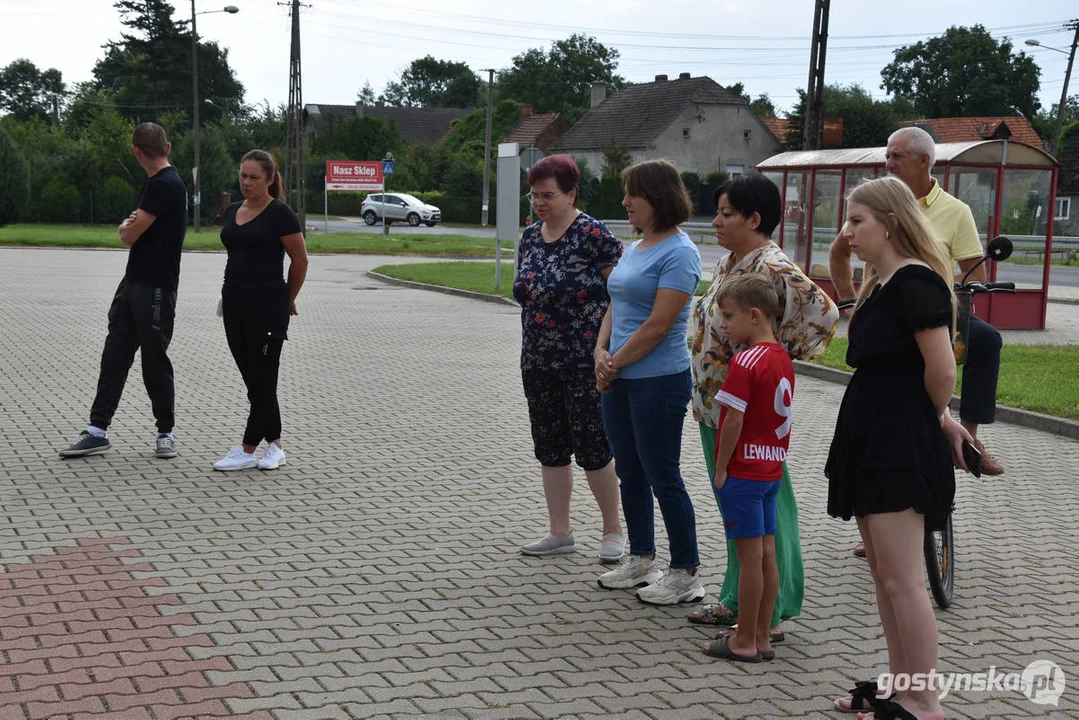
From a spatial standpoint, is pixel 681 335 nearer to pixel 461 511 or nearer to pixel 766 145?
pixel 461 511

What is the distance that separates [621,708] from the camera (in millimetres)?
4035

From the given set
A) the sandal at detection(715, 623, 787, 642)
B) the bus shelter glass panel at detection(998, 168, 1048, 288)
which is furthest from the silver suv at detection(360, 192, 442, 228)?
the sandal at detection(715, 623, 787, 642)

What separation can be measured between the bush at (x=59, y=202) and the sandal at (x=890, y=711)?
51.5 m

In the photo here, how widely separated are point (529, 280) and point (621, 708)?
6.96 feet

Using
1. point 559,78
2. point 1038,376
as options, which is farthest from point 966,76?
point 1038,376

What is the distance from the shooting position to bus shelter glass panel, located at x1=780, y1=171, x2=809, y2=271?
20281 millimetres

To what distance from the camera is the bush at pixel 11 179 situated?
1815 inches

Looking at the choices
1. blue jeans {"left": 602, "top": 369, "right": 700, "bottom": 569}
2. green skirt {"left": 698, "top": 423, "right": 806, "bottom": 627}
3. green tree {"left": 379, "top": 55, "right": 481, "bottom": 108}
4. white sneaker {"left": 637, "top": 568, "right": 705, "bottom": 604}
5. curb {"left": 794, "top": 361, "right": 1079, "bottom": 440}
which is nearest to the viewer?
green skirt {"left": 698, "top": 423, "right": 806, "bottom": 627}

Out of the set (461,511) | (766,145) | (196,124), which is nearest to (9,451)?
(461,511)

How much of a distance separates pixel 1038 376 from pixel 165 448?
831cm

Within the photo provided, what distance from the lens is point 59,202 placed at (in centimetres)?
5091

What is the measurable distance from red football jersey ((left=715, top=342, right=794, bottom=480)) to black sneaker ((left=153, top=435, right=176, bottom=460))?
4518 mm

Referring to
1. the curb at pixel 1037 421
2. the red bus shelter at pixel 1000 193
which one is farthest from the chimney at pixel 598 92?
the curb at pixel 1037 421

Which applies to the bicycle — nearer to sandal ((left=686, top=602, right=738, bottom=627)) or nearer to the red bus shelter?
sandal ((left=686, top=602, right=738, bottom=627))
